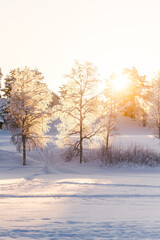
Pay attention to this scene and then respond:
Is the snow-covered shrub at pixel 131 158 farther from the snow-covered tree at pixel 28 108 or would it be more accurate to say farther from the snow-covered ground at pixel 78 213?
the snow-covered ground at pixel 78 213

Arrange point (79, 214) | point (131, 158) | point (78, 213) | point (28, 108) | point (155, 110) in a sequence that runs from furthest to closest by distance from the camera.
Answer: point (155, 110) < point (131, 158) < point (28, 108) < point (78, 213) < point (79, 214)

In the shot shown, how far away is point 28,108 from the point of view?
25.0 metres

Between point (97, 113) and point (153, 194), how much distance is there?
1706 centimetres

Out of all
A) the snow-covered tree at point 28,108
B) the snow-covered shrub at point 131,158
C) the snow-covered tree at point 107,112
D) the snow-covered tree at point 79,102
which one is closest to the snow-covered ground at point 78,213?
the snow-covered tree at point 28,108

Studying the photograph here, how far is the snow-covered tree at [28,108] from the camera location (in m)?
24.8

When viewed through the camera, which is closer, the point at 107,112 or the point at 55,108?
the point at 55,108

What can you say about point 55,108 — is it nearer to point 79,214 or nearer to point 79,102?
point 79,102

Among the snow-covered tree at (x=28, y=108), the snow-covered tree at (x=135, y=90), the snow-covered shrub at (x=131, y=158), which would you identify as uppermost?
the snow-covered tree at (x=135, y=90)

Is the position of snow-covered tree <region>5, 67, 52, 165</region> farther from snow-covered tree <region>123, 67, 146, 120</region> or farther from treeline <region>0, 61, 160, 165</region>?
snow-covered tree <region>123, 67, 146, 120</region>

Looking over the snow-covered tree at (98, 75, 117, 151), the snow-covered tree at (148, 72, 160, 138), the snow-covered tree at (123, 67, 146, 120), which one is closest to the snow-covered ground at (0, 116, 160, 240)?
the snow-covered tree at (98, 75, 117, 151)

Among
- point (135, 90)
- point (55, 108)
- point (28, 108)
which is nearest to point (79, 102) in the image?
point (55, 108)

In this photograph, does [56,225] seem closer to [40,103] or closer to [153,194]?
[153,194]

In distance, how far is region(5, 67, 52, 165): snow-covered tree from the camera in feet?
81.3

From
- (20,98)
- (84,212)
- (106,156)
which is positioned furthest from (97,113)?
(84,212)
